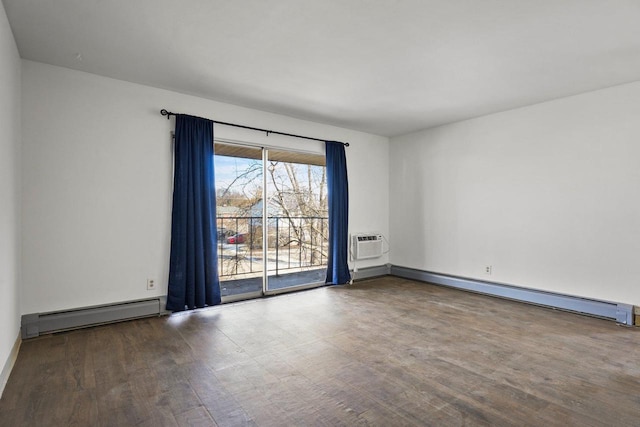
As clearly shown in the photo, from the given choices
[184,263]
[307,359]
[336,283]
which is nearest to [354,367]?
[307,359]

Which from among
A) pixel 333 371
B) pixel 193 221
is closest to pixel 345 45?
pixel 193 221

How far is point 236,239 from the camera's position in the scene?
15.6 feet

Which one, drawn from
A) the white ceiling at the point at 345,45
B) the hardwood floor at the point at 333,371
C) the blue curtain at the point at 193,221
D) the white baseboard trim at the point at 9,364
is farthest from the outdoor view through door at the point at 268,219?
the white baseboard trim at the point at 9,364

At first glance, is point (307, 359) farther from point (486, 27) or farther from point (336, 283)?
point (486, 27)

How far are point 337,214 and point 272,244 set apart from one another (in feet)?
3.78

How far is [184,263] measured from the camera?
144 inches

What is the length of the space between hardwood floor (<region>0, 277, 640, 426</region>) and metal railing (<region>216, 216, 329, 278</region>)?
1.22m

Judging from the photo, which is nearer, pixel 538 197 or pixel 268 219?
pixel 538 197

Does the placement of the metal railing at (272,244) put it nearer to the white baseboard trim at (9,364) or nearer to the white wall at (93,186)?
the white wall at (93,186)

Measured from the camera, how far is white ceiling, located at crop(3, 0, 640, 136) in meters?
2.24

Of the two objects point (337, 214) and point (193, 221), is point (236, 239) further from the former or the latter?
point (337, 214)

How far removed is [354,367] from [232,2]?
2759 millimetres

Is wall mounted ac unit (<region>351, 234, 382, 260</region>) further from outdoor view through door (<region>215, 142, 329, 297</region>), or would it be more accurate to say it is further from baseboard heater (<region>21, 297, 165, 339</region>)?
baseboard heater (<region>21, 297, 165, 339</region>)

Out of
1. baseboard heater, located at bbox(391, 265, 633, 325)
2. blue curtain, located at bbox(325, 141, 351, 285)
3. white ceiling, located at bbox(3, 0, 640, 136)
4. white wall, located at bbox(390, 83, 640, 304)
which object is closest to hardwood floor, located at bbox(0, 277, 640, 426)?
baseboard heater, located at bbox(391, 265, 633, 325)
